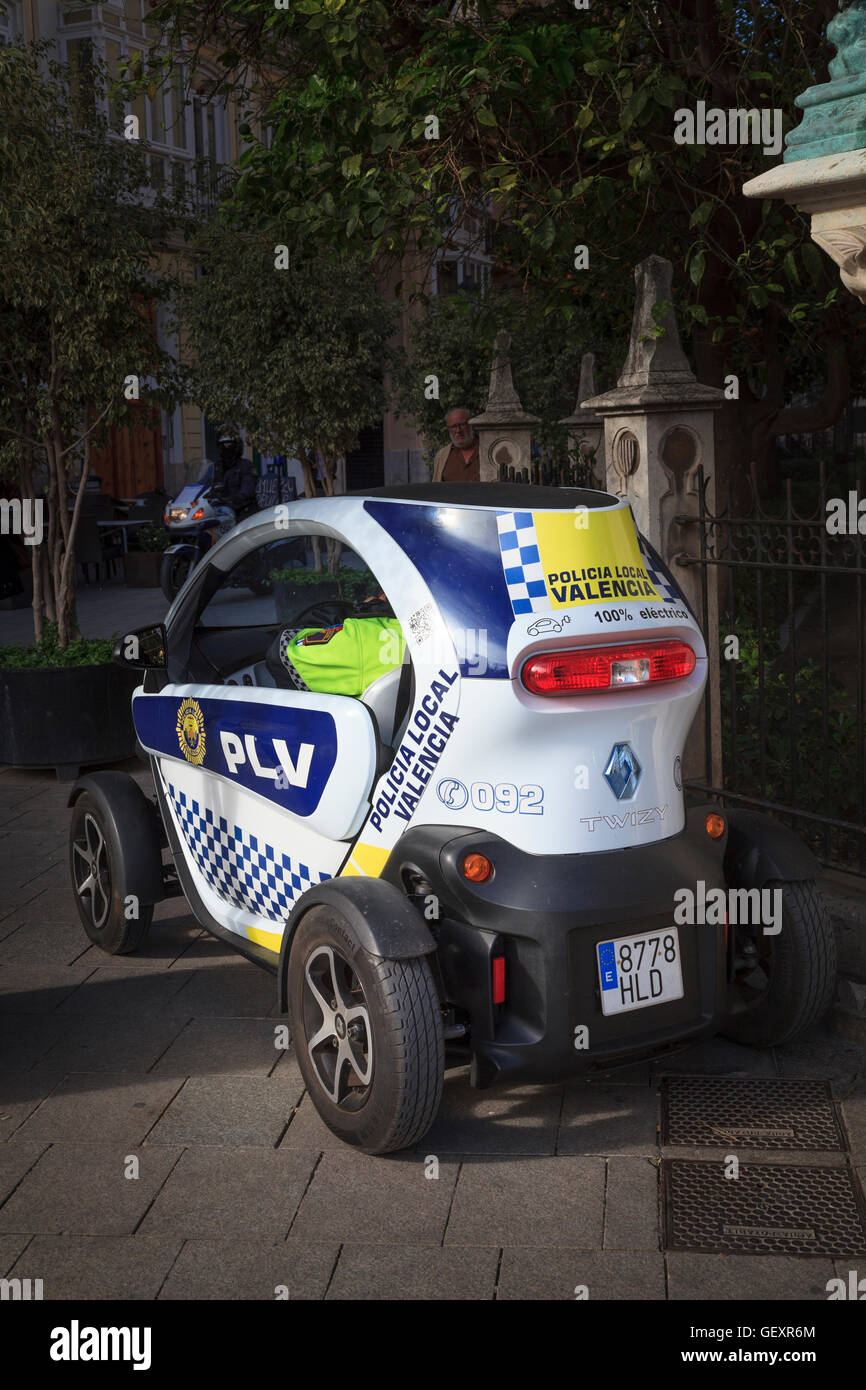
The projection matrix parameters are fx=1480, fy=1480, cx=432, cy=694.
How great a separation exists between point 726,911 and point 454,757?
916 millimetres

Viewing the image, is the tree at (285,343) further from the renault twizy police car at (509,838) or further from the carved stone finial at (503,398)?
the renault twizy police car at (509,838)

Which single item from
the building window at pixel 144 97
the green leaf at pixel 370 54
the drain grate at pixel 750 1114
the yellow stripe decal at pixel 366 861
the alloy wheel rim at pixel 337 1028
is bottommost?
the drain grate at pixel 750 1114

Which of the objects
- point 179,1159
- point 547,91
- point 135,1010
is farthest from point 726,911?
point 547,91

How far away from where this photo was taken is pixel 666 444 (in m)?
6.19

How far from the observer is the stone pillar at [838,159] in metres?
3.97

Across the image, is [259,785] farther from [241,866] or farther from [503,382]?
[503,382]

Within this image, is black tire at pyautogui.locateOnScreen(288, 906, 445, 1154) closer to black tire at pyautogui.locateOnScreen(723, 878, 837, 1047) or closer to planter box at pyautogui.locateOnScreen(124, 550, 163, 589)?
black tire at pyautogui.locateOnScreen(723, 878, 837, 1047)

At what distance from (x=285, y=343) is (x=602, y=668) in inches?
471

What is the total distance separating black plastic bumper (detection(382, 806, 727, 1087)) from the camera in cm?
377

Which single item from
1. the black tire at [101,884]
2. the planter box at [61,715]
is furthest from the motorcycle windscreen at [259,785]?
the planter box at [61,715]

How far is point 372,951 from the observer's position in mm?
3738

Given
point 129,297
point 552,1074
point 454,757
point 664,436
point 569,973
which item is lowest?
point 552,1074

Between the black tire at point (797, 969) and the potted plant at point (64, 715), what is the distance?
→ 502 centimetres

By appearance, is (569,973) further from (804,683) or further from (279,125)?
(279,125)
